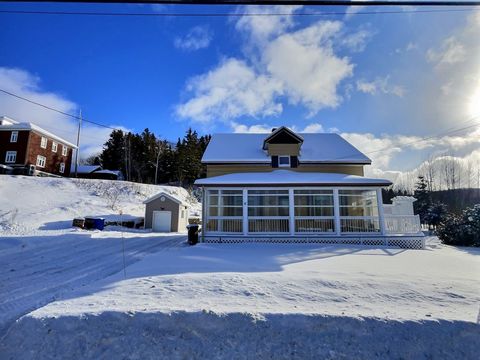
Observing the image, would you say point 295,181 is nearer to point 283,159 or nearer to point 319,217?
point 319,217

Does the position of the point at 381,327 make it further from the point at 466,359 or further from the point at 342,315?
the point at 466,359

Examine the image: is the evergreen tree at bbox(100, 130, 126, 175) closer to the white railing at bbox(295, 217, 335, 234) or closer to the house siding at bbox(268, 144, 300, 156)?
the house siding at bbox(268, 144, 300, 156)

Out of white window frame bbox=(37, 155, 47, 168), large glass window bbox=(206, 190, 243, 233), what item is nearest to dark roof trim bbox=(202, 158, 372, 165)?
large glass window bbox=(206, 190, 243, 233)

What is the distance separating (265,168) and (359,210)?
625 cm

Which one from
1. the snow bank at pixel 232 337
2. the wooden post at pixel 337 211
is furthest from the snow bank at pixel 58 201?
the wooden post at pixel 337 211

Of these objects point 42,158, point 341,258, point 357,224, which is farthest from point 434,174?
point 42,158

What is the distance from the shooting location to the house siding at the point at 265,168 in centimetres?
1781

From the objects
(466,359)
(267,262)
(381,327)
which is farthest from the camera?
(267,262)

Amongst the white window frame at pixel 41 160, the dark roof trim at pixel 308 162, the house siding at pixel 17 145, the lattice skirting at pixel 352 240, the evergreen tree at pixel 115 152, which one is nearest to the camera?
the lattice skirting at pixel 352 240

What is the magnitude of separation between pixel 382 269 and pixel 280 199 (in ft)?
26.6

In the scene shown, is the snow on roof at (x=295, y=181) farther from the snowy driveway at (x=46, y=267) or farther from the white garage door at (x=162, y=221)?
the white garage door at (x=162, y=221)

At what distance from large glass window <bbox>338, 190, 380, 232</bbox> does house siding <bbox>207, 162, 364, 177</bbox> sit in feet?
9.14

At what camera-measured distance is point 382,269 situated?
7.85 metres

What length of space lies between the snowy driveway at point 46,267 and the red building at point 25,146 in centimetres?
2322
